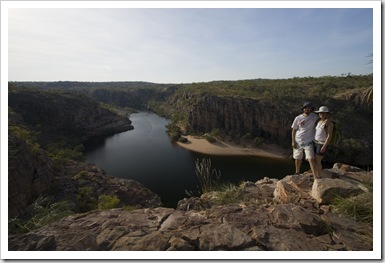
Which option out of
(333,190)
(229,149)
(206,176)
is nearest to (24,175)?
(206,176)

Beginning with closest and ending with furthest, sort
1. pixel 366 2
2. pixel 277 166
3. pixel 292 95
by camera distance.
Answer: pixel 366 2 → pixel 277 166 → pixel 292 95

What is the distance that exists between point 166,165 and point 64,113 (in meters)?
30.6

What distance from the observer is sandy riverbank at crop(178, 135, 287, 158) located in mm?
34594

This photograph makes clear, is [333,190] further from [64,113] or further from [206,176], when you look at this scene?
[64,113]

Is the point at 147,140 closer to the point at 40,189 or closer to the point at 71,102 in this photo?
the point at 71,102

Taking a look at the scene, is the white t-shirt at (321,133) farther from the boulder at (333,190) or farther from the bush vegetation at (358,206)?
the bush vegetation at (358,206)

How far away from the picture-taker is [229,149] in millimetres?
36688

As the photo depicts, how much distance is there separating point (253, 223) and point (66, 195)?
1330 cm

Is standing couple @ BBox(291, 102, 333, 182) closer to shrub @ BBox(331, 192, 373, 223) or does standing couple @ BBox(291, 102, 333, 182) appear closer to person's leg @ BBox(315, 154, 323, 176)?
person's leg @ BBox(315, 154, 323, 176)

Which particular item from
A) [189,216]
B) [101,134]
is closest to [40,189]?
[189,216]

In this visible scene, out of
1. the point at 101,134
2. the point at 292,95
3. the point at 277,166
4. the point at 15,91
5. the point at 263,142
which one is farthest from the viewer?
the point at 101,134

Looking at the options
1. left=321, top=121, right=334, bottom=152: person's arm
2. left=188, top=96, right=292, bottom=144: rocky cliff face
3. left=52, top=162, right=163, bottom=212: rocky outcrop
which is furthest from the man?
left=188, top=96, right=292, bottom=144: rocky cliff face

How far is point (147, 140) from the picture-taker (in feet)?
143

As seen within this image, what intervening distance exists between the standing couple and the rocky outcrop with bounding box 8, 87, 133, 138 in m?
47.1
